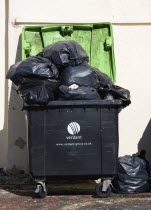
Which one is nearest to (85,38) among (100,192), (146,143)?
(146,143)

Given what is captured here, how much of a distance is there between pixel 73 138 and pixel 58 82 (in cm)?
61

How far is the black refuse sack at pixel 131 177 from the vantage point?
16.3 feet

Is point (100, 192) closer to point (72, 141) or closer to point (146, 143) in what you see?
point (72, 141)

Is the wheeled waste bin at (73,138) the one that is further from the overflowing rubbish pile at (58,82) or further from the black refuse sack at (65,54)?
the black refuse sack at (65,54)

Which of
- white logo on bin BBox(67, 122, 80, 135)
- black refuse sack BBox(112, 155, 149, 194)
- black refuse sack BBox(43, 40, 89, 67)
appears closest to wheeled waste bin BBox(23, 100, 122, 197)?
white logo on bin BBox(67, 122, 80, 135)

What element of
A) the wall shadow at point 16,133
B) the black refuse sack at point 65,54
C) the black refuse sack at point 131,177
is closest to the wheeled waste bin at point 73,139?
the black refuse sack at point 131,177

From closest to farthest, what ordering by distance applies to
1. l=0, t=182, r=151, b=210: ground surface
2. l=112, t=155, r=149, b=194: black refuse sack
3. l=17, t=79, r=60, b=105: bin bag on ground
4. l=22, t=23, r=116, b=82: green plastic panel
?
1. l=0, t=182, r=151, b=210: ground surface
2. l=17, t=79, r=60, b=105: bin bag on ground
3. l=112, t=155, r=149, b=194: black refuse sack
4. l=22, t=23, r=116, b=82: green plastic panel

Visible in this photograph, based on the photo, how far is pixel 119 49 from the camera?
5805mm

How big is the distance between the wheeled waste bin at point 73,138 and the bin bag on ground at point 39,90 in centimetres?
7

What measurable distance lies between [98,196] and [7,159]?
1563 millimetres

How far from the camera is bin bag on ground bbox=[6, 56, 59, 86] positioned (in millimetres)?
4668

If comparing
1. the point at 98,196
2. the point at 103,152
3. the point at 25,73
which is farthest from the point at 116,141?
the point at 25,73

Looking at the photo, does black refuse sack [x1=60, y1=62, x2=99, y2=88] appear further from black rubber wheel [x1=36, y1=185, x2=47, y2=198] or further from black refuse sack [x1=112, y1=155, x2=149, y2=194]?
black rubber wheel [x1=36, y1=185, x2=47, y2=198]

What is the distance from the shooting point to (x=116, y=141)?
4.61 m
